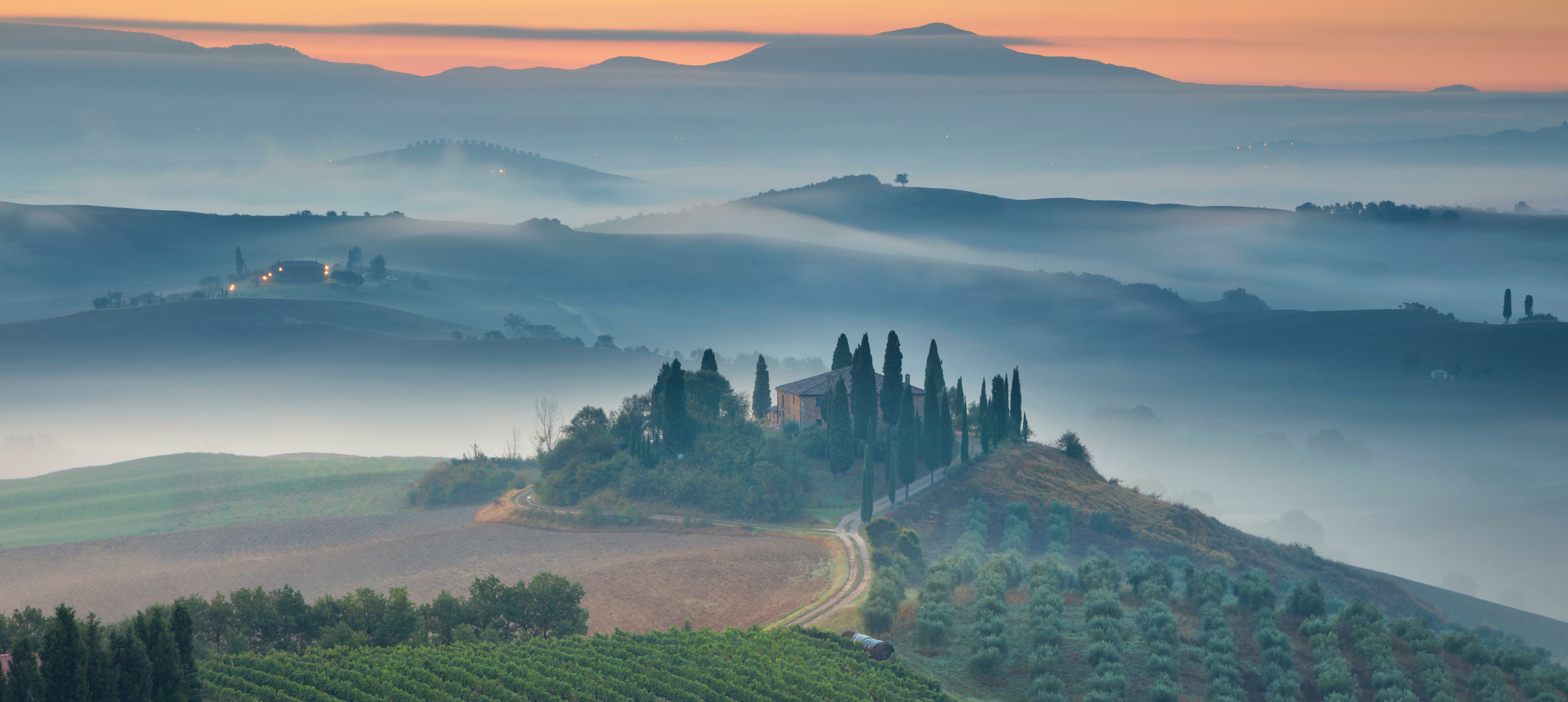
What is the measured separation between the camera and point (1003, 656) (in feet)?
162

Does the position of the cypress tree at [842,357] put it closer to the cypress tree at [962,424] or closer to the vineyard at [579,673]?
the cypress tree at [962,424]

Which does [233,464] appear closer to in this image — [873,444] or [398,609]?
[873,444]

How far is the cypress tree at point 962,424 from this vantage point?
89.8m

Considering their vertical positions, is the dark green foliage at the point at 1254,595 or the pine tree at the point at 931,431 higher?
the pine tree at the point at 931,431

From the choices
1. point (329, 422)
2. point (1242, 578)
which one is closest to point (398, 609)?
point (1242, 578)

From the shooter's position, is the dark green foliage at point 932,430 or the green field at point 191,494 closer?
the dark green foliage at point 932,430

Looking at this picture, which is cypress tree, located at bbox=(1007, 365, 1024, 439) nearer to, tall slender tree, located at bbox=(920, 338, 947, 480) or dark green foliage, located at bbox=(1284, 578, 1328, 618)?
tall slender tree, located at bbox=(920, 338, 947, 480)

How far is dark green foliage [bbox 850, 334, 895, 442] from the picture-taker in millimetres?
88250

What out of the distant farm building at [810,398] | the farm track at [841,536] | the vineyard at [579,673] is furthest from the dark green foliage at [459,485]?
the vineyard at [579,673]

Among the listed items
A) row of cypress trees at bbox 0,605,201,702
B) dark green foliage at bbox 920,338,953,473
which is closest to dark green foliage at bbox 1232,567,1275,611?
dark green foliage at bbox 920,338,953,473

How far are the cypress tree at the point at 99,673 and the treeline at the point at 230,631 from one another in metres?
0.02

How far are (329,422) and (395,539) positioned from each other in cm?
12144

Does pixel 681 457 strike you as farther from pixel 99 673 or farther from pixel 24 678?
pixel 24 678

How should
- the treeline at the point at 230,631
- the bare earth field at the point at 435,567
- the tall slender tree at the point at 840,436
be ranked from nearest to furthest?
the treeline at the point at 230,631 → the bare earth field at the point at 435,567 → the tall slender tree at the point at 840,436
